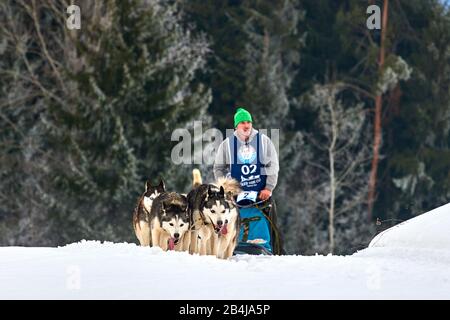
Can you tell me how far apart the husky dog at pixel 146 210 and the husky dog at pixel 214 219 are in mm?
567

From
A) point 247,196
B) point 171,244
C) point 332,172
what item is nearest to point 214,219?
point 171,244

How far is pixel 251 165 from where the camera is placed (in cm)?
1088

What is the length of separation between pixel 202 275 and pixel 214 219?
1.90 meters

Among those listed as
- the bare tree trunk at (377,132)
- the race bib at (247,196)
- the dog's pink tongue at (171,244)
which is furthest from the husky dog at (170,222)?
the bare tree trunk at (377,132)

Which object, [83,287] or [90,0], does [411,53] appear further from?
[83,287]

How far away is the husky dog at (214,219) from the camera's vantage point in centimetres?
961

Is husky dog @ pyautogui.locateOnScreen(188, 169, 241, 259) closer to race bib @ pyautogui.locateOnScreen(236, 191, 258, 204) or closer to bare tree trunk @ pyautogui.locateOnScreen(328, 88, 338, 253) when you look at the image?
race bib @ pyautogui.locateOnScreen(236, 191, 258, 204)

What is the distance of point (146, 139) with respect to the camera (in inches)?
1107

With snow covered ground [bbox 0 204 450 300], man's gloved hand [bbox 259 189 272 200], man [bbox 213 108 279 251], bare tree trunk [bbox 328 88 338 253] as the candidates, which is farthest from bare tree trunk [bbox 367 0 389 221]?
snow covered ground [bbox 0 204 450 300]

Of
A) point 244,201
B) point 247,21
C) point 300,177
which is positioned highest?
point 247,21

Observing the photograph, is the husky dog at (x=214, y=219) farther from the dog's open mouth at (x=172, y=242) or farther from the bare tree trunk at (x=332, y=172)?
the bare tree trunk at (x=332, y=172)

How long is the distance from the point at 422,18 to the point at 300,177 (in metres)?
6.97

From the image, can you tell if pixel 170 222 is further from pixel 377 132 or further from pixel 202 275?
pixel 377 132

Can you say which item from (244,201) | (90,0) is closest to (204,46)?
(90,0)
